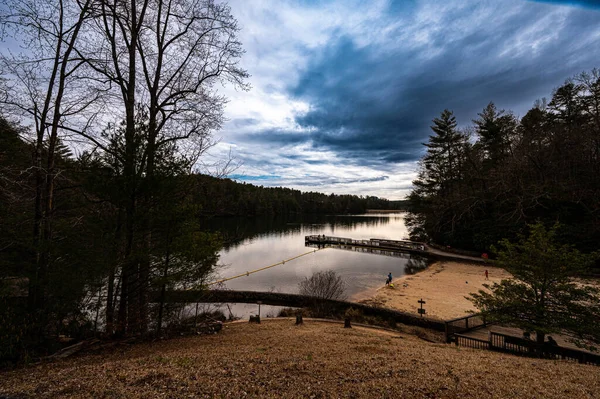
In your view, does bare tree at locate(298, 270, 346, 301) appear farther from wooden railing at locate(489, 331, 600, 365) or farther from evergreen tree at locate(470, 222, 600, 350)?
evergreen tree at locate(470, 222, 600, 350)

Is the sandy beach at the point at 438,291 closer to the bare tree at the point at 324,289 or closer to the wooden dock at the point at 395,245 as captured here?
the bare tree at the point at 324,289

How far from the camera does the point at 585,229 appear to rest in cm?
2061

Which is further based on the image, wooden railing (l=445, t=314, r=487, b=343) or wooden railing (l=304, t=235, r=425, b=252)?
wooden railing (l=304, t=235, r=425, b=252)

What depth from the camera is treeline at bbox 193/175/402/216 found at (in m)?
8.99

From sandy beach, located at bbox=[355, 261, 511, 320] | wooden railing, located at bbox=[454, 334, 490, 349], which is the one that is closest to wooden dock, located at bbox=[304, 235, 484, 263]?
sandy beach, located at bbox=[355, 261, 511, 320]

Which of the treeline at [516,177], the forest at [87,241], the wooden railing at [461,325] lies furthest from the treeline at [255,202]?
the treeline at [516,177]

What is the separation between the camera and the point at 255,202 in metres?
92.2

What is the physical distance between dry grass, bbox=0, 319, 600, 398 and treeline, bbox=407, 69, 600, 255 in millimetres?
17365

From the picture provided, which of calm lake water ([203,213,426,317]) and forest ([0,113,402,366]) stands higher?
forest ([0,113,402,366])

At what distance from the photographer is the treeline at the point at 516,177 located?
21.4 meters

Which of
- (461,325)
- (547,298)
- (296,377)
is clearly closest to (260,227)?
(461,325)

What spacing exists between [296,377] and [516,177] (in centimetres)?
3094

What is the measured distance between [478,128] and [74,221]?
4282cm

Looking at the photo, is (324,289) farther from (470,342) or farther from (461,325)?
(470,342)
